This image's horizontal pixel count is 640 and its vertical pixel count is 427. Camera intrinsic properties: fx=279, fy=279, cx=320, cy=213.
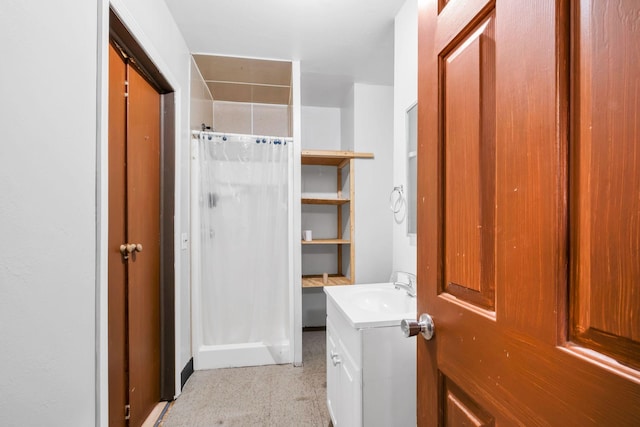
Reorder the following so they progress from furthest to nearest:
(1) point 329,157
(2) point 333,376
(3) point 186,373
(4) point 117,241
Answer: (1) point 329,157 < (3) point 186,373 < (2) point 333,376 < (4) point 117,241

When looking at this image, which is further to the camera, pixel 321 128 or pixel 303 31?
pixel 321 128

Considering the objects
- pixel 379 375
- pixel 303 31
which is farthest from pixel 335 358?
pixel 303 31

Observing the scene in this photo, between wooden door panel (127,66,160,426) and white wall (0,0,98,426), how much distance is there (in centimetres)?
53

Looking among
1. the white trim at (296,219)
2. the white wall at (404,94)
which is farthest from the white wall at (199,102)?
the white wall at (404,94)

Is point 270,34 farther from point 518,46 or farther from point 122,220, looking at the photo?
point 518,46

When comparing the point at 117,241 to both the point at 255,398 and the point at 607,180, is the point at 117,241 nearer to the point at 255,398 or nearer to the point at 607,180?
the point at 255,398

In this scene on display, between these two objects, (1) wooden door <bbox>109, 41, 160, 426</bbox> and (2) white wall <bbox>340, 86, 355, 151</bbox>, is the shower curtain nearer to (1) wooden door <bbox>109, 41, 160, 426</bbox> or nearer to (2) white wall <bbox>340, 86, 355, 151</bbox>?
(1) wooden door <bbox>109, 41, 160, 426</bbox>

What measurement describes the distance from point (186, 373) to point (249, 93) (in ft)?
7.90

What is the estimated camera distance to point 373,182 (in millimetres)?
2662

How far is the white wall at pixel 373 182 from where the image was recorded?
2.64m

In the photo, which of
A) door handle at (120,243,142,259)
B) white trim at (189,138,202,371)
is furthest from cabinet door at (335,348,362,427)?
white trim at (189,138,202,371)

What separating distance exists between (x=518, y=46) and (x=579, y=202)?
273 millimetres

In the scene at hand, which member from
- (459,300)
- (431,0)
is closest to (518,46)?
(431,0)

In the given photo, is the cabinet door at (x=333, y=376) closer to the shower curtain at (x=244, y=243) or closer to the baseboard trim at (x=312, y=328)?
the shower curtain at (x=244, y=243)
